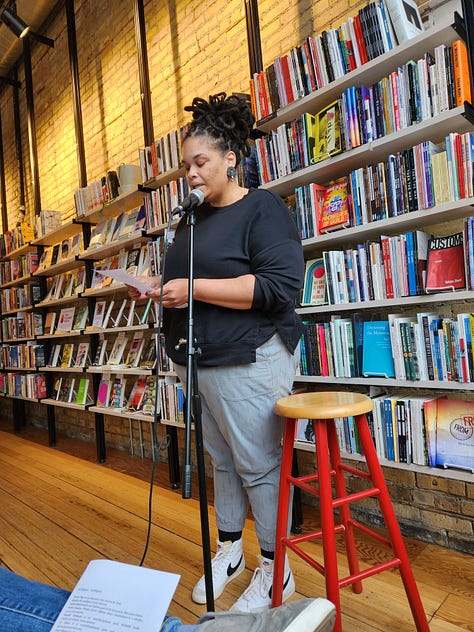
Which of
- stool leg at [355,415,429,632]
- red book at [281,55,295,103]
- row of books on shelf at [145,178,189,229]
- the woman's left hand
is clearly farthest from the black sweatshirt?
row of books on shelf at [145,178,189,229]

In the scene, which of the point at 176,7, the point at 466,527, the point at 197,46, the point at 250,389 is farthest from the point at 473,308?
the point at 176,7

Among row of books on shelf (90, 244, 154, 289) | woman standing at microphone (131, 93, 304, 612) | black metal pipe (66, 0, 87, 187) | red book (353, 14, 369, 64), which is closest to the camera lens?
woman standing at microphone (131, 93, 304, 612)

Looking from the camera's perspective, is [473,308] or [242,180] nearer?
[473,308]

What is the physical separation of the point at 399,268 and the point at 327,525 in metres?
0.95

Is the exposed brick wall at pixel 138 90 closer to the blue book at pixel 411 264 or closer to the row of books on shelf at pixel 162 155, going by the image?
the row of books on shelf at pixel 162 155

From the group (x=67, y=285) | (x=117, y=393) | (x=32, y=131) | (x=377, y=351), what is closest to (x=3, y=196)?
(x=32, y=131)

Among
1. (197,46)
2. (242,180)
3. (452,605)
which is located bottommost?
(452,605)

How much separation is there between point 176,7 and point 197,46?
42cm

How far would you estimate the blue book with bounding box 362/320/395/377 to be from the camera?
66.5 inches

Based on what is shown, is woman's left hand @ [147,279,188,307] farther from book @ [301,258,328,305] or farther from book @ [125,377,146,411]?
book @ [125,377,146,411]

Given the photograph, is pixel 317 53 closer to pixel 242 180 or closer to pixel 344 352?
pixel 242 180

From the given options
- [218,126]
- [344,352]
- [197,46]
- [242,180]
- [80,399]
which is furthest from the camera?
[80,399]

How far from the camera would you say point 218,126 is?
4.59 ft

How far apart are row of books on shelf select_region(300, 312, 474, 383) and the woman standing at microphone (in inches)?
18.3
